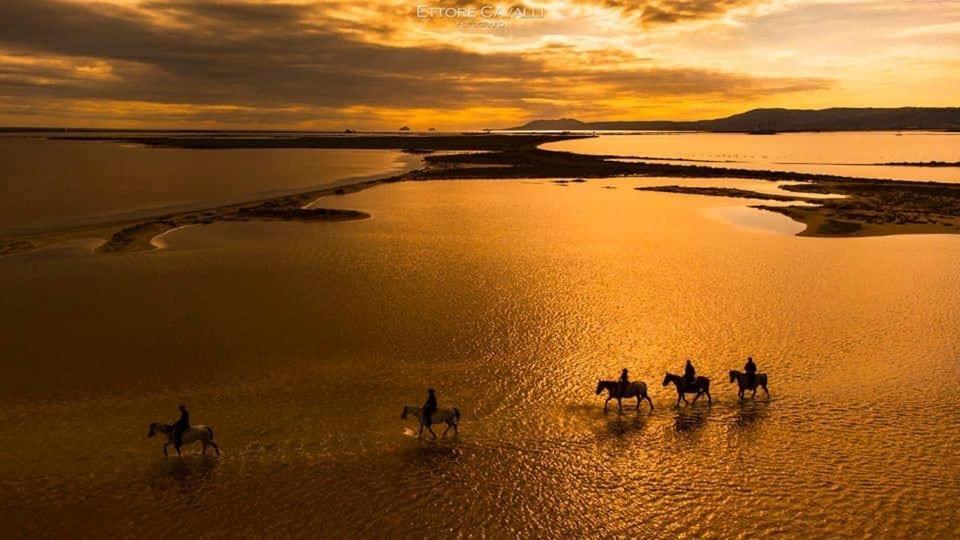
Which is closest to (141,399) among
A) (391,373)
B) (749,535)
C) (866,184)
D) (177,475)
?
(177,475)

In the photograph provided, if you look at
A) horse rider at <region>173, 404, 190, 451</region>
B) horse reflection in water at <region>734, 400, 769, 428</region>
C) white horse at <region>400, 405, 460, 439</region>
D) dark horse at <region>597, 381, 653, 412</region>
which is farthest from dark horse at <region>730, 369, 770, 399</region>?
horse rider at <region>173, 404, 190, 451</region>

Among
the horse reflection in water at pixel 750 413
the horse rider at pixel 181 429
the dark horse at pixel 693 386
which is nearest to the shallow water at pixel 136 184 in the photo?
the horse rider at pixel 181 429

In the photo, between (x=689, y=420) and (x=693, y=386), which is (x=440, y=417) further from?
(x=693, y=386)

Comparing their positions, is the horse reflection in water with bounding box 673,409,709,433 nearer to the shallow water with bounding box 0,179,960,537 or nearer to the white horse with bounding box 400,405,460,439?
the shallow water with bounding box 0,179,960,537

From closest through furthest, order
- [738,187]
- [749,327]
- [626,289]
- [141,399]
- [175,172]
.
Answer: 1. [141,399]
2. [749,327]
3. [626,289]
4. [738,187]
5. [175,172]

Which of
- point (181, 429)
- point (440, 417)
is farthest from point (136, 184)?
point (440, 417)

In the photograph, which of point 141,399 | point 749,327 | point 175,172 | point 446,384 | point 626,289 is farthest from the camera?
point 175,172

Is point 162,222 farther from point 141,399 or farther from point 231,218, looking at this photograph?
point 141,399
